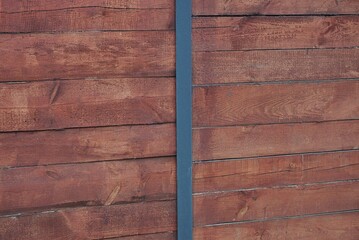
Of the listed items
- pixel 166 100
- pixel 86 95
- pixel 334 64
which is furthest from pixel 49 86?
pixel 334 64

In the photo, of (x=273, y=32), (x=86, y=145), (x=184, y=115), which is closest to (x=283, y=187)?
(x=184, y=115)

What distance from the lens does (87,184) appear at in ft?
7.07

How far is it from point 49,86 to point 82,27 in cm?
27

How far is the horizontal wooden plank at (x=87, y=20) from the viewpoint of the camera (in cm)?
202

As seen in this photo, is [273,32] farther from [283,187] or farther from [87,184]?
[87,184]

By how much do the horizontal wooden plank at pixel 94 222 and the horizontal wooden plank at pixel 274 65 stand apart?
589 millimetres

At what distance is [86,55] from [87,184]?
0.53 metres

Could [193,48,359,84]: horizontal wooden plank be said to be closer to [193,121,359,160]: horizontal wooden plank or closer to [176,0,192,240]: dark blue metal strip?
[176,0,192,240]: dark blue metal strip

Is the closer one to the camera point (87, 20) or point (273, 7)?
point (87, 20)

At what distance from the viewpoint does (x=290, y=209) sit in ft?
7.80

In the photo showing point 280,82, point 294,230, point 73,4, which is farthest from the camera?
point 294,230

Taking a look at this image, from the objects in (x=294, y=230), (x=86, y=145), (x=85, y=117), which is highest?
(x=85, y=117)

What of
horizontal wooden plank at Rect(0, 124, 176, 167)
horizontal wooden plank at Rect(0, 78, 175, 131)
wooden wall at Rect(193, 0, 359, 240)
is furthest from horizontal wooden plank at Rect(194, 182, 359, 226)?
horizontal wooden plank at Rect(0, 78, 175, 131)

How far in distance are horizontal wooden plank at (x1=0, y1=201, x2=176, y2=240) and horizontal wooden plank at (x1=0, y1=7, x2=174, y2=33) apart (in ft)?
2.43
